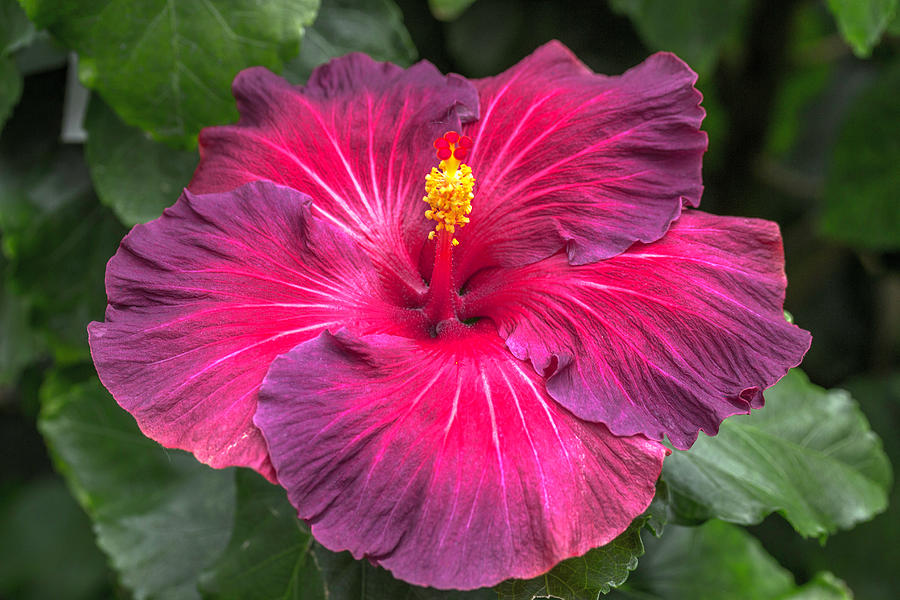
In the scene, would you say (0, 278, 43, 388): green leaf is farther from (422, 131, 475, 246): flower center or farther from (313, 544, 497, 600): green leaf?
(422, 131, 475, 246): flower center

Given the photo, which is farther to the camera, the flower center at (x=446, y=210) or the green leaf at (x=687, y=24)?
the green leaf at (x=687, y=24)

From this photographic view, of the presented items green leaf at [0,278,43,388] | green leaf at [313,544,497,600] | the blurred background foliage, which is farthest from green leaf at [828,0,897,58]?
green leaf at [0,278,43,388]

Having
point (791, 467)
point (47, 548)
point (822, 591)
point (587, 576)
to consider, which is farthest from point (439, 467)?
point (47, 548)

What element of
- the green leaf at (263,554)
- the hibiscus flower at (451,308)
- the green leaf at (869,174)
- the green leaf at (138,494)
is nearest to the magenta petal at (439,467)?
the hibiscus flower at (451,308)

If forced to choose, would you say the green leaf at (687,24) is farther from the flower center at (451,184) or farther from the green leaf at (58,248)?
the green leaf at (58,248)

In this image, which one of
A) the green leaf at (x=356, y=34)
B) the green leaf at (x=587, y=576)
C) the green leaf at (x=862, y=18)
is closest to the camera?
the green leaf at (x=587, y=576)

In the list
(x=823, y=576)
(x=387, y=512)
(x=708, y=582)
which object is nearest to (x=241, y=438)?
(x=387, y=512)

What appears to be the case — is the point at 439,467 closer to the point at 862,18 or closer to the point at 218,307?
the point at 218,307

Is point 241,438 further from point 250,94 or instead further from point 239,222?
point 250,94
